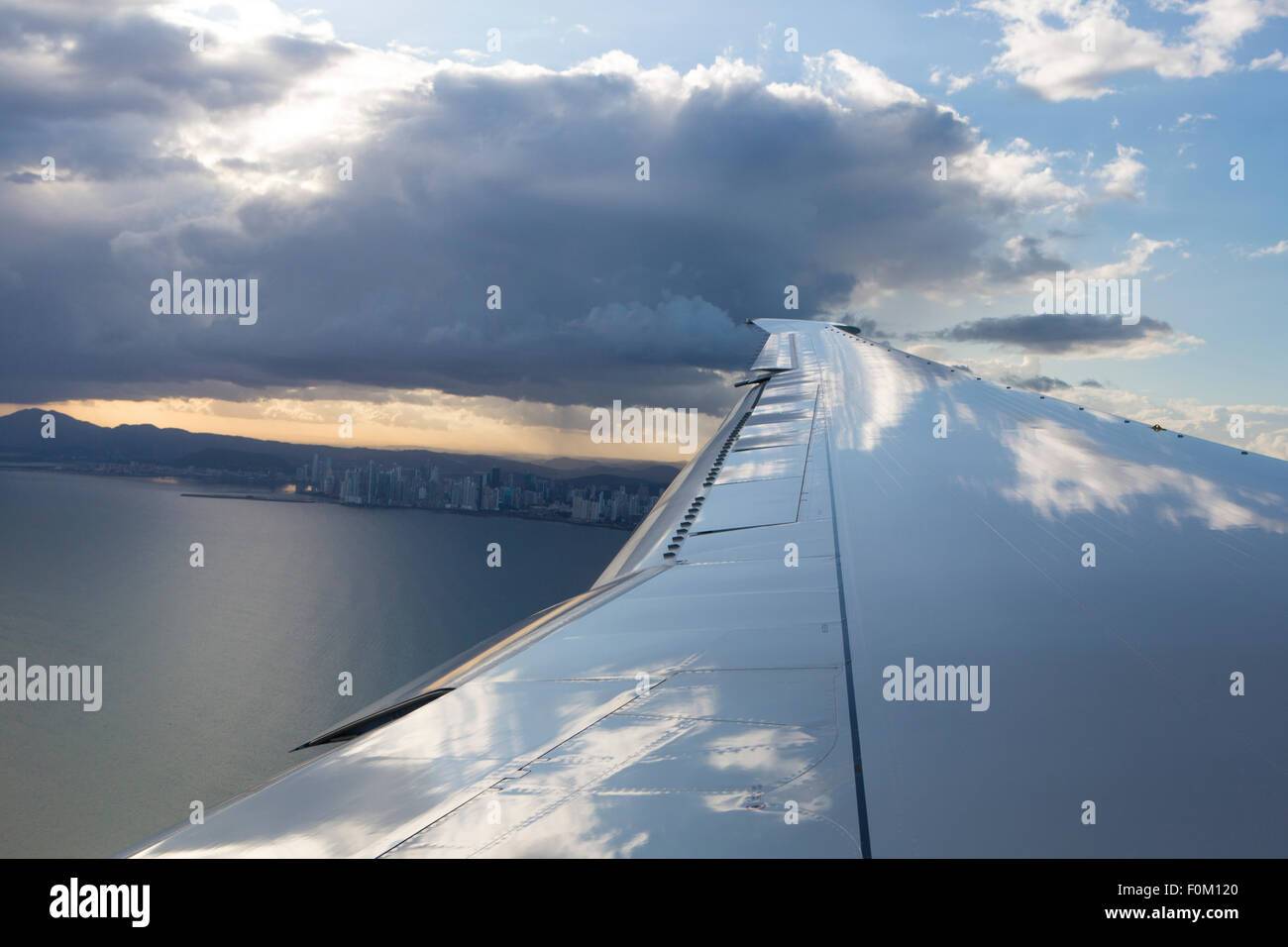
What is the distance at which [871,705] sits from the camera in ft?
6.31

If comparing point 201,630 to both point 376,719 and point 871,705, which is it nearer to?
point 376,719

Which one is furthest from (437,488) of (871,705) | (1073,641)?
(871,705)

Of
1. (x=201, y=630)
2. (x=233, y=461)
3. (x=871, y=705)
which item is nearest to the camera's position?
(x=871, y=705)

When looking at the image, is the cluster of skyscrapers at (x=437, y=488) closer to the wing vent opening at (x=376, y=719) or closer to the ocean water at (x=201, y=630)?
the ocean water at (x=201, y=630)

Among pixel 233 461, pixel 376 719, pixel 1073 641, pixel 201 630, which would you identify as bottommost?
pixel 201 630

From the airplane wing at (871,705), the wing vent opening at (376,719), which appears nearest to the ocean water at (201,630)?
the wing vent opening at (376,719)

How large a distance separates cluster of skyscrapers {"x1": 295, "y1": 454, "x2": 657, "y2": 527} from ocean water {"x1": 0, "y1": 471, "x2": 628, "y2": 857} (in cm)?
315

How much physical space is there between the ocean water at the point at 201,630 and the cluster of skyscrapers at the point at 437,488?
3.15 m

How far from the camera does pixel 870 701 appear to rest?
1.95 m

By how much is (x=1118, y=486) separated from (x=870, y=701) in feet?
11.2

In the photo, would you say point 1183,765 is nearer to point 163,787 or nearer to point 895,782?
point 895,782

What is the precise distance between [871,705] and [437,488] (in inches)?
2757

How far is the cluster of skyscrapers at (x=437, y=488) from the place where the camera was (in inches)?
2437
